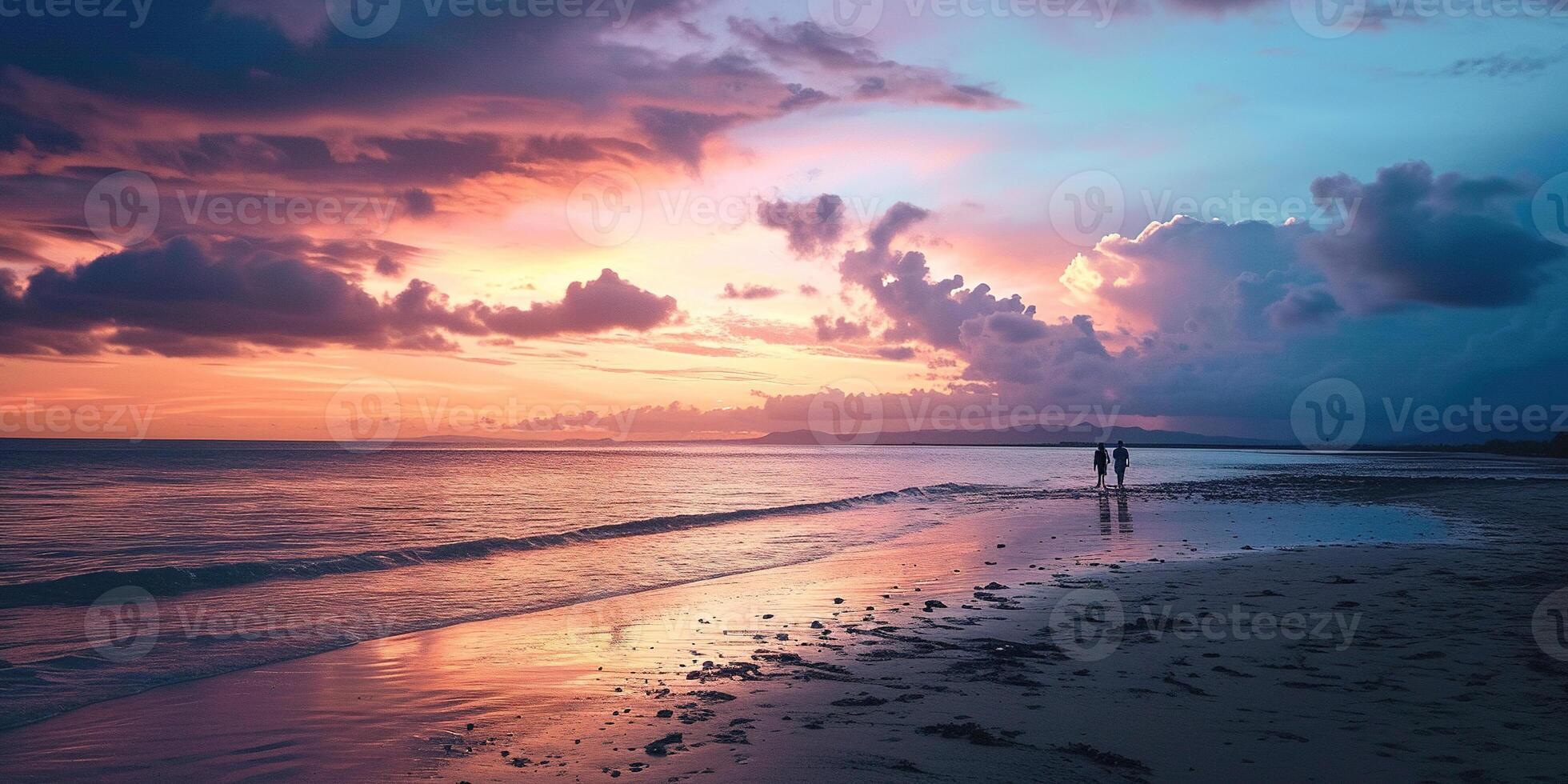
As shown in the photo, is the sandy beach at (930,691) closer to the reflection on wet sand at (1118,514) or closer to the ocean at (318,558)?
the ocean at (318,558)

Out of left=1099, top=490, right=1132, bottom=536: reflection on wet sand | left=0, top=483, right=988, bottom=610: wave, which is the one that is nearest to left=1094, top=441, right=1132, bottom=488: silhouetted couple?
left=1099, top=490, right=1132, bottom=536: reflection on wet sand

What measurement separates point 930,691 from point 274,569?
59.3 ft

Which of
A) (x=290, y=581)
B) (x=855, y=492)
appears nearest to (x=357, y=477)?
(x=855, y=492)

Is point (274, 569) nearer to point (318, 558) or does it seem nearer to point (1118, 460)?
point (318, 558)

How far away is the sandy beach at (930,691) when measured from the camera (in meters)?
7.11

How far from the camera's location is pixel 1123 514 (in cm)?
3372

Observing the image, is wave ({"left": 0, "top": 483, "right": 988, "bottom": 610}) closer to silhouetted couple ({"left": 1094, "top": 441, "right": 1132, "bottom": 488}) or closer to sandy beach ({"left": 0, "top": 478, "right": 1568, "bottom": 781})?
sandy beach ({"left": 0, "top": 478, "right": 1568, "bottom": 781})

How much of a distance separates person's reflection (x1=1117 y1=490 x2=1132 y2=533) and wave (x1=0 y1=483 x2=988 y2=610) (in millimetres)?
16069

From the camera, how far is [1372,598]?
14.0 meters

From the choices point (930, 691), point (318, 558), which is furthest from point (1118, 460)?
point (930, 691)

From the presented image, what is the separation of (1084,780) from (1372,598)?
10.8 m

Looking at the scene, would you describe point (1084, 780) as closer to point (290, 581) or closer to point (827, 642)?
point (827, 642)

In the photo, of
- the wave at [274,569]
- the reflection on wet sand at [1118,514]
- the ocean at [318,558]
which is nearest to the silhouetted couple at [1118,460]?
the reflection on wet sand at [1118,514]

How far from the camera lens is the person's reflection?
2822 centimetres
